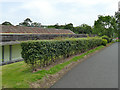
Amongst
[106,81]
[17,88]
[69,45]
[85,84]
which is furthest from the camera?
[69,45]

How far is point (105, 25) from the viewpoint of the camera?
3625cm

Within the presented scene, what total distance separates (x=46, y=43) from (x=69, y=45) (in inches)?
124

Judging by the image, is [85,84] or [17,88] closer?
[17,88]

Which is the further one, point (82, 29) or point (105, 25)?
point (82, 29)

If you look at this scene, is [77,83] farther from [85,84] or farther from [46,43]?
[46,43]

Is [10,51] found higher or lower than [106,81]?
higher

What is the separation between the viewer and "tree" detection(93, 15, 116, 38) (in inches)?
1393

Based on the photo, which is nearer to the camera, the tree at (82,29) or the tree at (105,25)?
the tree at (105,25)

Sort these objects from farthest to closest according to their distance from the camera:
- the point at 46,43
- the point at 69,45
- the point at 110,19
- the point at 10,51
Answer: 1. the point at 110,19
2. the point at 10,51
3. the point at 69,45
4. the point at 46,43

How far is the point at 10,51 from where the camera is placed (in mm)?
9023

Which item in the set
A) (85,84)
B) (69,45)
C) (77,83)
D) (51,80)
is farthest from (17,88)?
(69,45)

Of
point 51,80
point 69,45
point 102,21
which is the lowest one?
point 51,80

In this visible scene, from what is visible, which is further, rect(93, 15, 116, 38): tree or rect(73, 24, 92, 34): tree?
rect(73, 24, 92, 34): tree

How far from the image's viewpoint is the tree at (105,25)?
3538 centimetres
